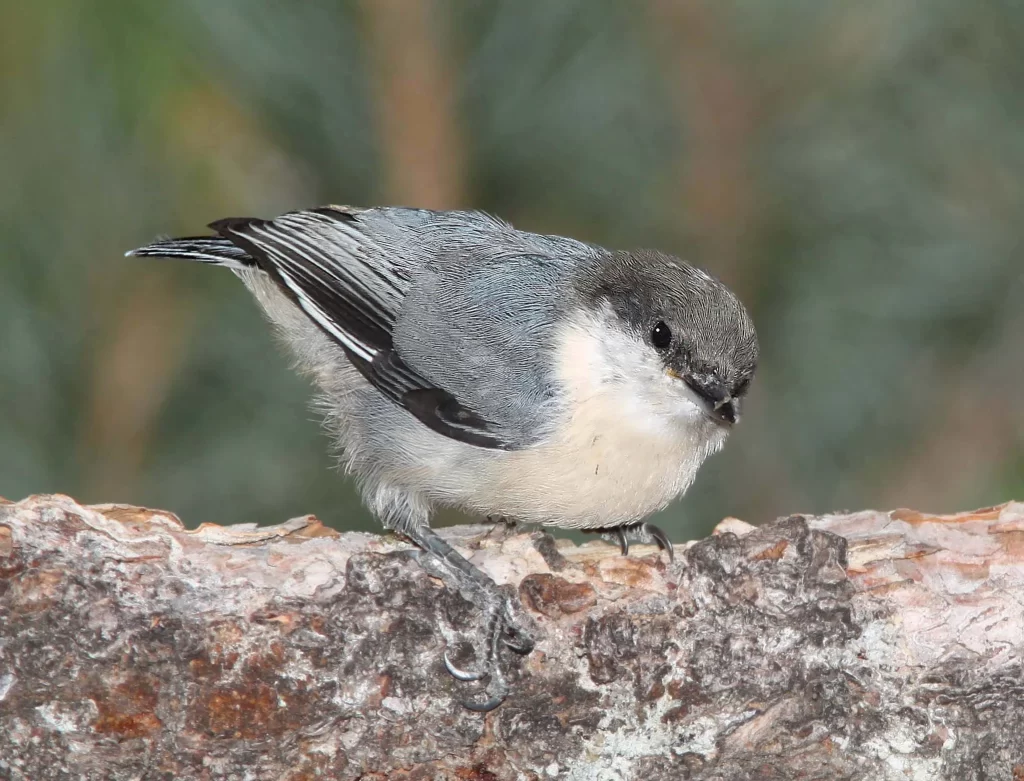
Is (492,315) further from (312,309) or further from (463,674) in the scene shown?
(463,674)

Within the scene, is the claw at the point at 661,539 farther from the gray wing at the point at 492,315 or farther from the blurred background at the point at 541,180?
the blurred background at the point at 541,180

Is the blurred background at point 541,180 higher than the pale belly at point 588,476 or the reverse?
higher

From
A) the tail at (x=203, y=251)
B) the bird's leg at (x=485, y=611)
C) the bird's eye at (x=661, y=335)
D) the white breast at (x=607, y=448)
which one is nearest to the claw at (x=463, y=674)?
the bird's leg at (x=485, y=611)

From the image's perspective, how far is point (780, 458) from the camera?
314cm

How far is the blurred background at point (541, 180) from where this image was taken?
2650mm

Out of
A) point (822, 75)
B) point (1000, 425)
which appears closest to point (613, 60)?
point (822, 75)

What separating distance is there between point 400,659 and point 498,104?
4.78 ft

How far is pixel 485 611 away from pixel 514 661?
0.12 m

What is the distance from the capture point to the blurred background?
8.70ft

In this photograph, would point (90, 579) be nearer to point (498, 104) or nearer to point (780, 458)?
point (498, 104)

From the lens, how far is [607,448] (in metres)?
2.31

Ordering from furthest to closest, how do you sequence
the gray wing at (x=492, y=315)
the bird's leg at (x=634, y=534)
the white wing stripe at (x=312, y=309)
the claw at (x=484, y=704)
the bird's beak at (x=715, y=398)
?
the white wing stripe at (x=312, y=309)
the bird's leg at (x=634, y=534)
the gray wing at (x=492, y=315)
the bird's beak at (x=715, y=398)
the claw at (x=484, y=704)

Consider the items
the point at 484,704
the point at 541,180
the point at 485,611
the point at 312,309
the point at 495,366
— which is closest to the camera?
the point at 484,704

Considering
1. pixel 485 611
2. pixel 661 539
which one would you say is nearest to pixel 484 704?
pixel 485 611
